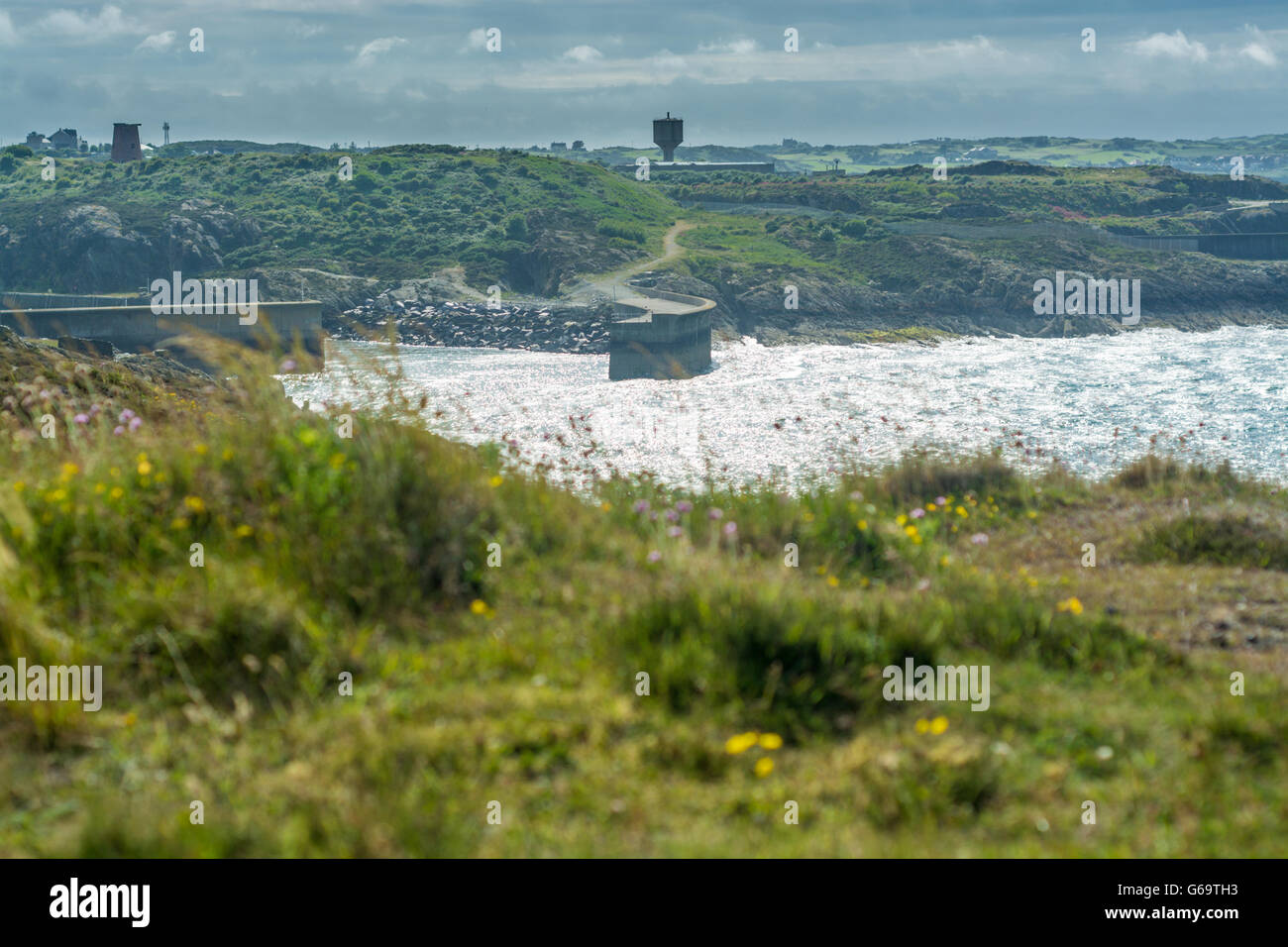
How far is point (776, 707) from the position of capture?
4762 millimetres

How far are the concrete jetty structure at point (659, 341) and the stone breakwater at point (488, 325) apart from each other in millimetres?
4118

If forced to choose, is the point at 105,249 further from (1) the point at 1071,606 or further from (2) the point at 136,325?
(1) the point at 1071,606

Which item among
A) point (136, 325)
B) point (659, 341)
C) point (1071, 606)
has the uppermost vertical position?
point (136, 325)

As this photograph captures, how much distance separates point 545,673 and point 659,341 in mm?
57861

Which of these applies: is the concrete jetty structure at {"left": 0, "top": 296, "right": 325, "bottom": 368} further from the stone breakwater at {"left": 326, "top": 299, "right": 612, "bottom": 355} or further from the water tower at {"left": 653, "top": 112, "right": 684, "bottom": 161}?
the water tower at {"left": 653, "top": 112, "right": 684, "bottom": 161}

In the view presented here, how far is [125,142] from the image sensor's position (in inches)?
5374

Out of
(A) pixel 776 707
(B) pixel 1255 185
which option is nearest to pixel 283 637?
(A) pixel 776 707

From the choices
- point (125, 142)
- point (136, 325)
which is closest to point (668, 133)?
point (125, 142)

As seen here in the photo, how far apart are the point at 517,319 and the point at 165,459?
235 feet

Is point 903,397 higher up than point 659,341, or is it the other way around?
point 659,341

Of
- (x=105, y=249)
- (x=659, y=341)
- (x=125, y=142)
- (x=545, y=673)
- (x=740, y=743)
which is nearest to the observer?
(x=740, y=743)

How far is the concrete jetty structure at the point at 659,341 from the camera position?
61.3 meters
